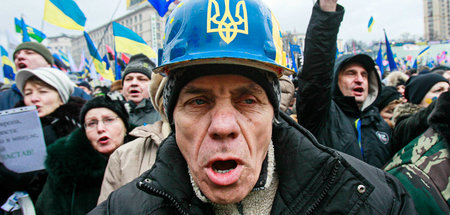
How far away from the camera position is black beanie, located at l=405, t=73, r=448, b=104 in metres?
3.54

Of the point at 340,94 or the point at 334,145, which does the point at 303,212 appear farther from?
the point at 340,94

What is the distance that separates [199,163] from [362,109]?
245 cm

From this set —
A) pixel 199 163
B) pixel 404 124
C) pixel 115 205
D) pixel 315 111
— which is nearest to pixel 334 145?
pixel 315 111

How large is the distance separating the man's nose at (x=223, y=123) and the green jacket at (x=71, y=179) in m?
1.76

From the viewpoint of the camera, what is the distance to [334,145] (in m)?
2.47

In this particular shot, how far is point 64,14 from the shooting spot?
174 inches

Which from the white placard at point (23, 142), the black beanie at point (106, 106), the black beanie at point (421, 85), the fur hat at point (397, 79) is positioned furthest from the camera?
the fur hat at point (397, 79)

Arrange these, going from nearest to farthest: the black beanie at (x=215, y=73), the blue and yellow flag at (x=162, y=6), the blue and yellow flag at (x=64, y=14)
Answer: the black beanie at (x=215, y=73)
the blue and yellow flag at (x=162, y=6)
the blue and yellow flag at (x=64, y=14)

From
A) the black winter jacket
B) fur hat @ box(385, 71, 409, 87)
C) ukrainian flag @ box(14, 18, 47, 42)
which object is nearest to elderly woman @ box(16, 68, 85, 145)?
the black winter jacket

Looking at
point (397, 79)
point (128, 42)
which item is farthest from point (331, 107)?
point (397, 79)

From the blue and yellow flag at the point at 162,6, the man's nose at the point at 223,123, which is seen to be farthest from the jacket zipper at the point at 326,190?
the blue and yellow flag at the point at 162,6

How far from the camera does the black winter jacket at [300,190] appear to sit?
1297 mm

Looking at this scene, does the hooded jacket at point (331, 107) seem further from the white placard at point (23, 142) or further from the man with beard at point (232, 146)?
the white placard at point (23, 142)

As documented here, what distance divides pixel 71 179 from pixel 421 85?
408 cm
